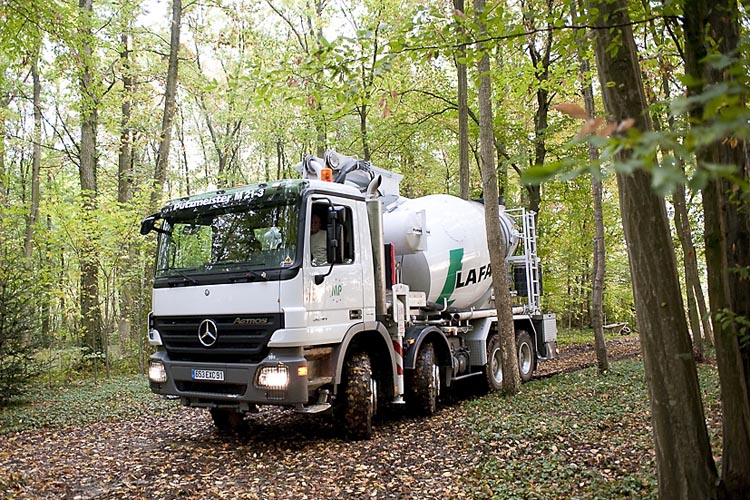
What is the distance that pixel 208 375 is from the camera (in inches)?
267

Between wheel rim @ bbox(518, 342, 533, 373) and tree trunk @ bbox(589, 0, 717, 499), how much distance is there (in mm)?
8230

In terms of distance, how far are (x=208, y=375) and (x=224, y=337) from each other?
0.49 metres

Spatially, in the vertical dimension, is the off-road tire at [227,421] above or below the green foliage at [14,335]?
below

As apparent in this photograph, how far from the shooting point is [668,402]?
142 inches

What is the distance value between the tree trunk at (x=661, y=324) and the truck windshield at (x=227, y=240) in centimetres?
391

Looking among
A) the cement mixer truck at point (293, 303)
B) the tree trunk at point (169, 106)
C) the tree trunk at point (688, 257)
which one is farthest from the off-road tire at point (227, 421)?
the tree trunk at point (169, 106)

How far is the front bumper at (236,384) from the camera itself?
6359mm

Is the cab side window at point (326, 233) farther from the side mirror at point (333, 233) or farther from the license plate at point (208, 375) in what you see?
the license plate at point (208, 375)

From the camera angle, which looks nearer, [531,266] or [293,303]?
[293,303]

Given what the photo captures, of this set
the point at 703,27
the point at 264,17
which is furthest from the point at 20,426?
the point at 264,17

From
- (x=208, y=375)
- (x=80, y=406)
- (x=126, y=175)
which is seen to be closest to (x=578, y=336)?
(x=126, y=175)

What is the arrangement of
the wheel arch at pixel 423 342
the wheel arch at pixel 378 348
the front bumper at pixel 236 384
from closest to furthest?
the front bumper at pixel 236 384
the wheel arch at pixel 378 348
the wheel arch at pixel 423 342

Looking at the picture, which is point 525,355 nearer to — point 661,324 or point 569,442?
point 569,442

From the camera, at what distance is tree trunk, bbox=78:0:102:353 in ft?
34.0
